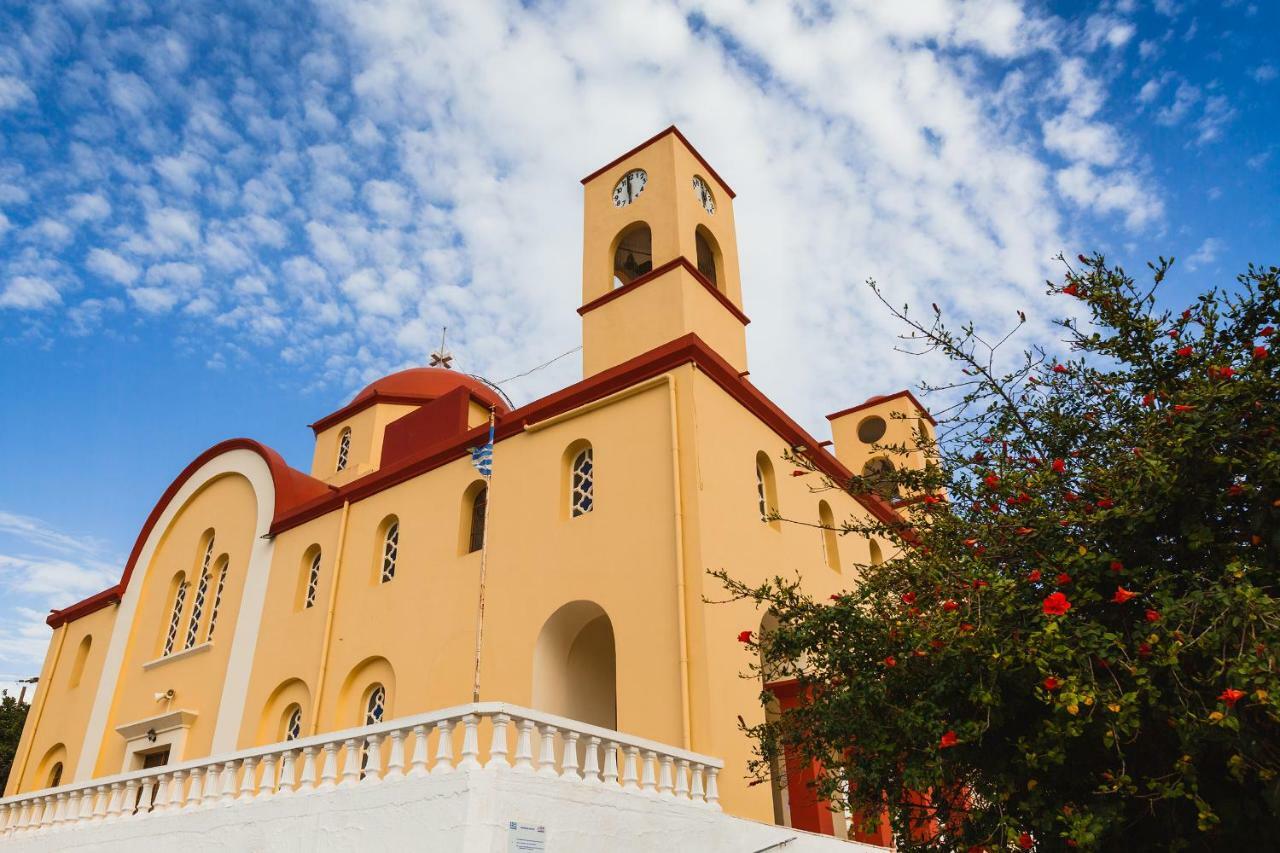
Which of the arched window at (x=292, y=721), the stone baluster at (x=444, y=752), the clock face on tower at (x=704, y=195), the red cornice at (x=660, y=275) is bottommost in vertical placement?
the stone baluster at (x=444, y=752)

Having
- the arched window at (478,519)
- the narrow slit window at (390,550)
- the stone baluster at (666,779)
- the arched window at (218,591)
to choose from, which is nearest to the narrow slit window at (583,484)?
the arched window at (478,519)

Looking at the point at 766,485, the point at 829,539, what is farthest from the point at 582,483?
the point at 829,539

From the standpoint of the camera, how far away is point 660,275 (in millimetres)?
12328

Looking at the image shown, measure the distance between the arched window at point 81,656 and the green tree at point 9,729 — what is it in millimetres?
7217

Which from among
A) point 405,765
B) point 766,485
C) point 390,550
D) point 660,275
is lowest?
point 405,765

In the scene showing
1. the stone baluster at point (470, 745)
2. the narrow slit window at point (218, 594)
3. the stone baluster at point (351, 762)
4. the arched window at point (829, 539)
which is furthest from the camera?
the narrow slit window at point (218, 594)

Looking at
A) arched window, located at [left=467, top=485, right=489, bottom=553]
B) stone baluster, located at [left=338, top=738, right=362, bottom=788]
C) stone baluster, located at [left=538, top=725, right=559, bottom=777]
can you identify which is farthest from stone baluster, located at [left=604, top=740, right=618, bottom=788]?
arched window, located at [left=467, top=485, right=489, bottom=553]

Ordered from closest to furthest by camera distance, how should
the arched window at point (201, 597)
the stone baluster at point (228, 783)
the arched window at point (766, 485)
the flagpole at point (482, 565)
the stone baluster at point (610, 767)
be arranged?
the stone baluster at point (610, 767) → the stone baluster at point (228, 783) → the flagpole at point (482, 565) → the arched window at point (766, 485) → the arched window at point (201, 597)

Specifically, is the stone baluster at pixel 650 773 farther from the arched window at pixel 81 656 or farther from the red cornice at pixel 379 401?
the arched window at pixel 81 656

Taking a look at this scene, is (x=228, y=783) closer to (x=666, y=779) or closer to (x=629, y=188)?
(x=666, y=779)

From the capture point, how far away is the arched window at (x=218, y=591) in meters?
15.4

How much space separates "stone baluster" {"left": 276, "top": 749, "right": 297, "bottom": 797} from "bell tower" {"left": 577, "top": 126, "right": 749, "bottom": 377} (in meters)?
6.68

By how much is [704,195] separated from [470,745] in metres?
10.0

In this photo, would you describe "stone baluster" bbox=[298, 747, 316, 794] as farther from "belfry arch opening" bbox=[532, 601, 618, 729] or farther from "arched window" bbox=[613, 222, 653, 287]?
"arched window" bbox=[613, 222, 653, 287]
